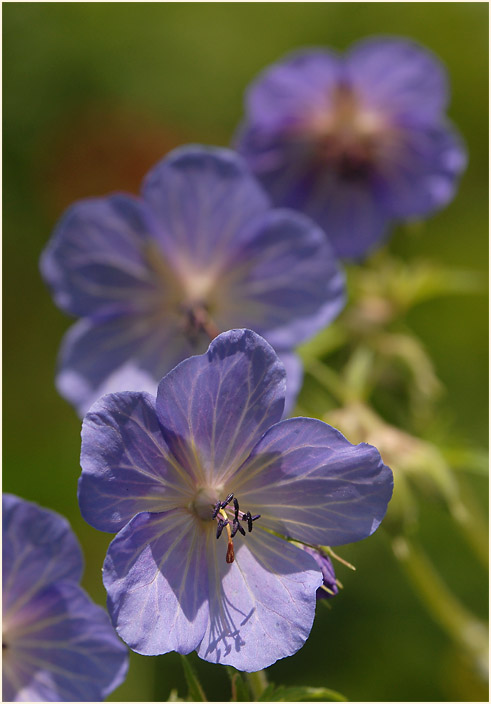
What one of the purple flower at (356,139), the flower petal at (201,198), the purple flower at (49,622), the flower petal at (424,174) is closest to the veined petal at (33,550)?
the purple flower at (49,622)

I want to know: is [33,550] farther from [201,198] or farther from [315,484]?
[201,198]

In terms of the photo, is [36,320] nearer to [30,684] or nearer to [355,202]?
[355,202]

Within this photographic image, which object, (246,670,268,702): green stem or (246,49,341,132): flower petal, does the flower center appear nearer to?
(246,49,341,132): flower petal

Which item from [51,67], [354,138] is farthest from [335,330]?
[51,67]

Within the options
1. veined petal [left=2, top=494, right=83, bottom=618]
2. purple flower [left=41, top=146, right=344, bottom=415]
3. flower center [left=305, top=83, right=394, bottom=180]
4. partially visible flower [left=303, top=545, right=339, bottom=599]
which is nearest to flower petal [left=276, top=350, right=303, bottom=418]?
purple flower [left=41, top=146, right=344, bottom=415]

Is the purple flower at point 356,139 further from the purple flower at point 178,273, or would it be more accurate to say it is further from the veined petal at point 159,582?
the veined petal at point 159,582
